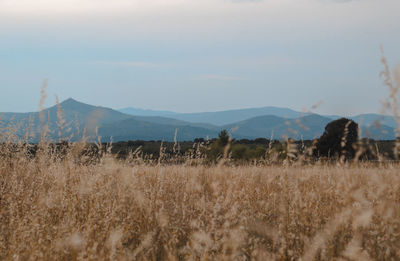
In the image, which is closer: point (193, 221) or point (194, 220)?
point (193, 221)

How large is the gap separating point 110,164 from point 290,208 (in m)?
2.03

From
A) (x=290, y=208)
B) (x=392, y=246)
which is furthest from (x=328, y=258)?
(x=290, y=208)

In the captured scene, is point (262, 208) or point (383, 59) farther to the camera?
point (262, 208)

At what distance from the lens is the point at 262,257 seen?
2.72 m

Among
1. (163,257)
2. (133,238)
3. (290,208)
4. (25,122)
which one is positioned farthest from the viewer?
(25,122)

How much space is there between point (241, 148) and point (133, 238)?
1745 cm

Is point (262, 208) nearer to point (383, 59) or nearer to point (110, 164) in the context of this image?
point (110, 164)

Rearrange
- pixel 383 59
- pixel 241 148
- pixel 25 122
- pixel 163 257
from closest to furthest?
pixel 383 59, pixel 163 257, pixel 25 122, pixel 241 148

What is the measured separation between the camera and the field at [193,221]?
2.64 m

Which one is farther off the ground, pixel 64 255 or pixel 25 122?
pixel 25 122

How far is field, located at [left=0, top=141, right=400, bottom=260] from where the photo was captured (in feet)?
8.66

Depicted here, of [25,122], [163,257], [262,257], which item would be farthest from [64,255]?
[25,122]

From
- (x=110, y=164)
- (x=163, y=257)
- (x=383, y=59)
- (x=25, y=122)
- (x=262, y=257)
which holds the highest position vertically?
(x=383, y=59)

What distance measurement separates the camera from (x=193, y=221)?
118 inches
